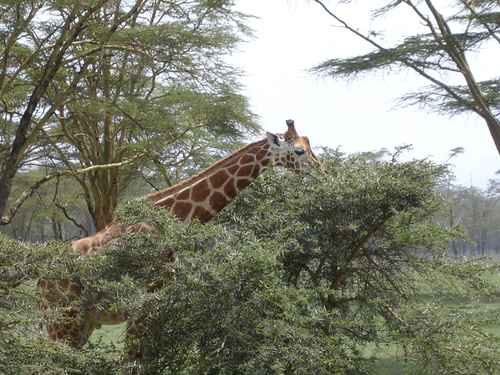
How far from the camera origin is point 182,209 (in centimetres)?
409

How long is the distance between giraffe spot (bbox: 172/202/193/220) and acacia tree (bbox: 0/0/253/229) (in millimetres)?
4288

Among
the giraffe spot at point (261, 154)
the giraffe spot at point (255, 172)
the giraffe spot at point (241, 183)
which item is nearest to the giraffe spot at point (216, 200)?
the giraffe spot at point (241, 183)

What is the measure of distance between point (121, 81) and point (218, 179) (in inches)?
318

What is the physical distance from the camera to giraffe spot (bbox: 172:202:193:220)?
4.06 meters

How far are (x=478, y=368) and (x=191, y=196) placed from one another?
230 cm

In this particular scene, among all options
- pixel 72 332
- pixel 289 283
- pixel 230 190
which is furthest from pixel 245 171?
pixel 72 332

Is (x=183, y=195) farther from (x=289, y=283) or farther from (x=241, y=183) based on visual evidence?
(x=289, y=283)

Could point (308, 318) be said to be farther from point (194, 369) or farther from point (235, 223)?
point (235, 223)

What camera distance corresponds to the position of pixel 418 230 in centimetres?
373

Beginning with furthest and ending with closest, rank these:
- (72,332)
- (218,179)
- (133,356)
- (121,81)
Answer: (121,81), (218,179), (72,332), (133,356)

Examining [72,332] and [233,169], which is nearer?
[72,332]

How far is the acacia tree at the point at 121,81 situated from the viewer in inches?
338

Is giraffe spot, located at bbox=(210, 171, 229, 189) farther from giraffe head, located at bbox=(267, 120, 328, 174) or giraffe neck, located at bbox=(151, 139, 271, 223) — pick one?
giraffe head, located at bbox=(267, 120, 328, 174)

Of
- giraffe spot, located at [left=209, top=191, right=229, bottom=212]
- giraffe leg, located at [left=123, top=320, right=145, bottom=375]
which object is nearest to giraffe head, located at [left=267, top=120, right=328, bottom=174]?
giraffe spot, located at [left=209, top=191, right=229, bottom=212]
